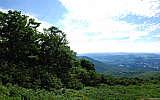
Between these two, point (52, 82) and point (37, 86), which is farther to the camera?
point (52, 82)

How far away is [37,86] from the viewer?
1661 cm

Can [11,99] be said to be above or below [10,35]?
below

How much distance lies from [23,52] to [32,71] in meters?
5.03

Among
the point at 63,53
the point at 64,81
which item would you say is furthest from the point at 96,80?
the point at 63,53

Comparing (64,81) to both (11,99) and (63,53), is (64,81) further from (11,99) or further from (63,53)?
(11,99)

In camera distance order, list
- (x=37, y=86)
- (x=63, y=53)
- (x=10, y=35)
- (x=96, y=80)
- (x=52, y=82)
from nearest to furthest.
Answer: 1. (x=37, y=86)
2. (x=52, y=82)
3. (x=10, y=35)
4. (x=63, y=53)
5. (x=96, y=80)

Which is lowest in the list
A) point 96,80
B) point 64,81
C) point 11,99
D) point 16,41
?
point 96,80

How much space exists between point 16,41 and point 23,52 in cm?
229

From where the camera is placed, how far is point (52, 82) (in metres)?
18.2

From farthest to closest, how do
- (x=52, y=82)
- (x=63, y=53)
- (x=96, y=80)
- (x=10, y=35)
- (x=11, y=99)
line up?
(x=96, y=80) < (x=63, y=53) < (x=10, y=35) < (x=52, y=82) < (x=11, y=99)

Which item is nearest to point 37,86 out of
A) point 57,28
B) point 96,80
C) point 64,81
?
point 64,81

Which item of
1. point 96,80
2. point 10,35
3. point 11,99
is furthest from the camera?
point 96,80

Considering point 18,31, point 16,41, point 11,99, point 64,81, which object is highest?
point 18,31

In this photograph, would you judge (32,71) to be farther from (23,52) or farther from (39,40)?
(39,40)
